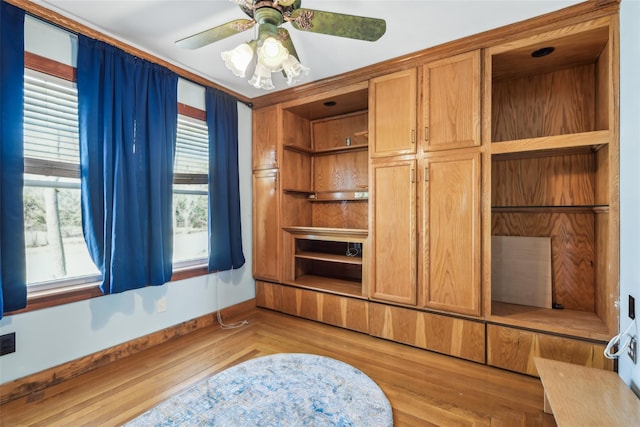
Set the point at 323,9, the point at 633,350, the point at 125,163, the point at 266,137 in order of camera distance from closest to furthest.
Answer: the point at 633,350 < the point at 323,9 < the point at 125,163 < the point at 266,137

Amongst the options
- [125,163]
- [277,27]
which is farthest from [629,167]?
[125,163]

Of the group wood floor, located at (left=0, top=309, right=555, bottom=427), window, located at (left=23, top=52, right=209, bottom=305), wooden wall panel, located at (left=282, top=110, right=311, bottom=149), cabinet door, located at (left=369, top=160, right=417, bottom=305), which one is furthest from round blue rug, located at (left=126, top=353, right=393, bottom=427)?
wooden wall panel, located at (left=282, top=110, right=311, bottom=149)

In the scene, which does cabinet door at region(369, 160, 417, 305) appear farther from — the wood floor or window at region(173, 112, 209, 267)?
window at region(173, 112, 209, 267)

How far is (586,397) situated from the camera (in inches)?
57.4

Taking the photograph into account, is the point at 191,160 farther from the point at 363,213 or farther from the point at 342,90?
the point at 363,213

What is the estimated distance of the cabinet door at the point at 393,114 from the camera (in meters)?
2.52

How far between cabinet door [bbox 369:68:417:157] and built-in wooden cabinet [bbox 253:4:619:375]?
0.01 m

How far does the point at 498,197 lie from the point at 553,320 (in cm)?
105

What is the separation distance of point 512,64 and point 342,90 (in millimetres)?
1458

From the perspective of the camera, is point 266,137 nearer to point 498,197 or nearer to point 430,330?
point 498,197

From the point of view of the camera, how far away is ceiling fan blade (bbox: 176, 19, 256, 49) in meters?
1.55

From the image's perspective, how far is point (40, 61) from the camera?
1.93 m

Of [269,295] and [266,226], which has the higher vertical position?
[266,226]

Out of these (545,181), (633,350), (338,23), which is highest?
(338,23)
